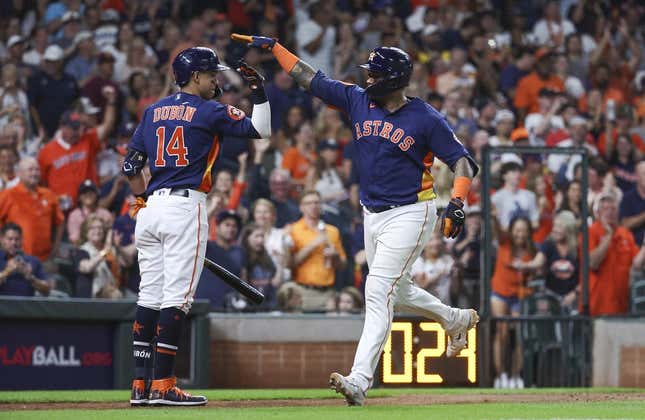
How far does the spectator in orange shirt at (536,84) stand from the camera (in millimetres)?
17391

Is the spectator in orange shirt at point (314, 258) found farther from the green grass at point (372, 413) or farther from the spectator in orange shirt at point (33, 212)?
the green grass at point (372, 413)

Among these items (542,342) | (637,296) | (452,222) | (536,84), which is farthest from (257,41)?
(536,84)

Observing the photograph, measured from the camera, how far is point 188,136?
8.15 meters

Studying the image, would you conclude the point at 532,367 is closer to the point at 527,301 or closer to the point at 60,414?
the point at 527,301

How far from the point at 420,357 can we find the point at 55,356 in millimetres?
3245

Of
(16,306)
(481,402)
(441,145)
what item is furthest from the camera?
(16,306)

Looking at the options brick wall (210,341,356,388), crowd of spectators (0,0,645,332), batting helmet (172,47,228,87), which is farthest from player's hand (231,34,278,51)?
brick wall (210,341,356,388)

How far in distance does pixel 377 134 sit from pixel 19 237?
15.6 ft

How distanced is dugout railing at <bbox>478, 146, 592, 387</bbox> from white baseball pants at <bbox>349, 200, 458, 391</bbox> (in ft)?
12.0

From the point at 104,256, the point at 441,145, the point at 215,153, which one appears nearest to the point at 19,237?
the point at 104,256

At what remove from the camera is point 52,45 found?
51.8 feet

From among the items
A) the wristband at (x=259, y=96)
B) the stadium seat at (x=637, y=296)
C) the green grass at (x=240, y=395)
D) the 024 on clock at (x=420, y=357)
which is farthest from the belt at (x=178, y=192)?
the stadium seat at (x=637, y=296)

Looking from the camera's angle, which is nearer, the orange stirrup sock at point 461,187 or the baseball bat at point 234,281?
the orange stirrup sock at point 461,187

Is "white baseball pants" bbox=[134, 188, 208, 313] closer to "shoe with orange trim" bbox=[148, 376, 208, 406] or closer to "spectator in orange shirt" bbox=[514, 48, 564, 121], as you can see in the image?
"shoe with orange trim" bbox=[148, 376, 208, 406]
